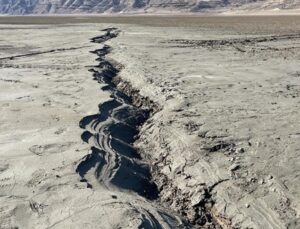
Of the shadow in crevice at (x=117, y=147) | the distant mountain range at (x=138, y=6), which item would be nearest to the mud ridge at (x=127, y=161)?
the shadow in crevice at (x=117, y=147)

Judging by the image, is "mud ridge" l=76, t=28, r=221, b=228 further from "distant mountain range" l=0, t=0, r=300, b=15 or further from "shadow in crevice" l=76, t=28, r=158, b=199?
"distant mountain range" l=0, t=0, r=300, b=15

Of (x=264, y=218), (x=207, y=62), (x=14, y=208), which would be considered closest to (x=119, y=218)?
(x=14, y=208)

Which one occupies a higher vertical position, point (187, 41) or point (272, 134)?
point (272, 134)

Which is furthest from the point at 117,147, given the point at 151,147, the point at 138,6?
the point at 138,6

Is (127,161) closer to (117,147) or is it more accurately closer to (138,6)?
(117,147)

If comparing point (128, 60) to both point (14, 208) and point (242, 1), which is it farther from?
point (242, 1)

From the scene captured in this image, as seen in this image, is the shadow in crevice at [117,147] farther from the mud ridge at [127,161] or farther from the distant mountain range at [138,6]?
the distant mountain range at [138,6]

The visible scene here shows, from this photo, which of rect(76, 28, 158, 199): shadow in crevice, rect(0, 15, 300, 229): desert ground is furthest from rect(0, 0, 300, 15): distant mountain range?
rect(76, 28, 158, 199): shadow in crevice
